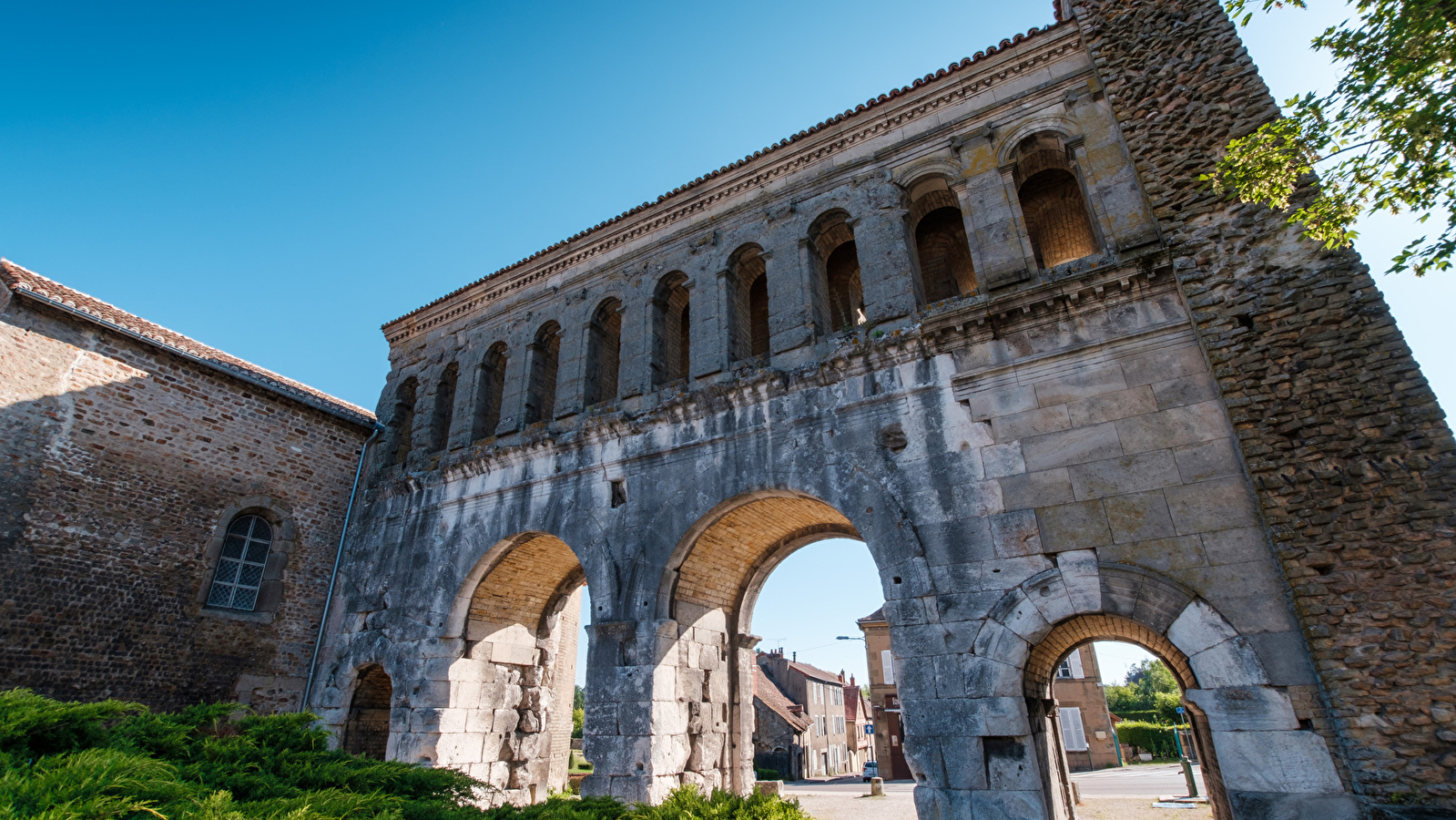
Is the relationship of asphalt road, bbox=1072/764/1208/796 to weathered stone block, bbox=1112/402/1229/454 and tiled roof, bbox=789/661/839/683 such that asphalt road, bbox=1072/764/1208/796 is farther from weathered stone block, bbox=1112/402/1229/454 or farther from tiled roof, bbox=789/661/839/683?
tiled roof, bbox=789/661/839/683

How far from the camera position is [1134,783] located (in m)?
18.7

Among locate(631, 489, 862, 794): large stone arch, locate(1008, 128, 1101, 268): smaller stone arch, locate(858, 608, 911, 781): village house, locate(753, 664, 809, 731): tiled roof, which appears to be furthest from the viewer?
locate(753, 664, 809, 731): tiled roof

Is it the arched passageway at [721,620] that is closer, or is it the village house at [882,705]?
the arched passageway at [721,620]

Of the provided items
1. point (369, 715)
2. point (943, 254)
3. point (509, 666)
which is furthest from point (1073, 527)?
point (369, 715)

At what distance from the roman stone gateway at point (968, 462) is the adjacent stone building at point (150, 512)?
1151 mm

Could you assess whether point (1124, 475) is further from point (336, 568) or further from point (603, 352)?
point (336, 568)

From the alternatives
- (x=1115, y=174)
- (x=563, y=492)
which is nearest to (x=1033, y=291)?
(x=1115, y=174)

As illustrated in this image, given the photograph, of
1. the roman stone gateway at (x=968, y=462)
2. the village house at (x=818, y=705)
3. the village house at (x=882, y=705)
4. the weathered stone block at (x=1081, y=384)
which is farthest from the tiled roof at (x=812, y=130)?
the village house at (x=818, y=705)

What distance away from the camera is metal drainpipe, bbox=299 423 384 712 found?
11250 mm

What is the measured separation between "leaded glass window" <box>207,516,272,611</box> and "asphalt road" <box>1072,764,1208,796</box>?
17316 mm

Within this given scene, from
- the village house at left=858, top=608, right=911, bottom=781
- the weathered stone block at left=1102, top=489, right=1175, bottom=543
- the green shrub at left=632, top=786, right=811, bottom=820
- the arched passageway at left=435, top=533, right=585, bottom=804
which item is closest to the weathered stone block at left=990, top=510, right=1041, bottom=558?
the weathered stone block at left=1102, top=489, right=1175, bottom=543

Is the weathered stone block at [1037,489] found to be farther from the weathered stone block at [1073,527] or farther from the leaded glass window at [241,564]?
the leaded glass window at [241,564]

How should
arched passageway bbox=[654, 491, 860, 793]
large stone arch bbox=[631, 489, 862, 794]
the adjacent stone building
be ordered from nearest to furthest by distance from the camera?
Result: large stone arch bbox=[631, 489, 862, 794]
arched passageway bbox=[654, 491, 860, 793]
the adjacent stone building

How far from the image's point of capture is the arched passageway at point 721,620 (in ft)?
27.5
